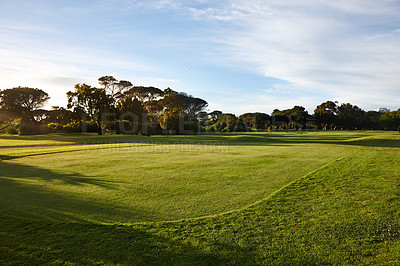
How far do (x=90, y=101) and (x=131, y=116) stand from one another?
8.08m

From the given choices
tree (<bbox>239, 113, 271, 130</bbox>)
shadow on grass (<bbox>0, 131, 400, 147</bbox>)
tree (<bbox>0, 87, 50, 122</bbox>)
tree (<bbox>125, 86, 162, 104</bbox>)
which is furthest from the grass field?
tree (<bbox>239, 113, 271, 130</bbox>)

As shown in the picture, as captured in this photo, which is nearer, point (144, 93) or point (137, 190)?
point (137, 190)

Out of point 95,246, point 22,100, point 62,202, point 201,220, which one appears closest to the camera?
point 95,246

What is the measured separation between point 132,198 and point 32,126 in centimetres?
4884

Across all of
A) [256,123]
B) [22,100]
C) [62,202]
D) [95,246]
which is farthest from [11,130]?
[256,123]

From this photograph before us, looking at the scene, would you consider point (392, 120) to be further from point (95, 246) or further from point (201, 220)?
point (95, 246)

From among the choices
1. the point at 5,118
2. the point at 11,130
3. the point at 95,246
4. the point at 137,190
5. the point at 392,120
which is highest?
the point at 392,120

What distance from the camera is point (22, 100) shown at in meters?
53.8

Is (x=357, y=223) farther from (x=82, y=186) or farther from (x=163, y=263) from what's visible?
(x=82, y=186)

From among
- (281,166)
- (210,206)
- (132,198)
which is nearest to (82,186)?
(132,198)

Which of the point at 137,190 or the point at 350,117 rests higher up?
the point at 350,117

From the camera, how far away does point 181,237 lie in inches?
159

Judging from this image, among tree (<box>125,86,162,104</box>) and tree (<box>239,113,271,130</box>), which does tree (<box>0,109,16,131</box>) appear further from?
tree (<box>239,113,271,130</box>)

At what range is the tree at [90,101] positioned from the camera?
3869cm
